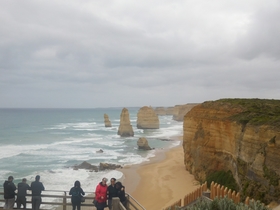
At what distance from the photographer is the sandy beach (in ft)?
62.5

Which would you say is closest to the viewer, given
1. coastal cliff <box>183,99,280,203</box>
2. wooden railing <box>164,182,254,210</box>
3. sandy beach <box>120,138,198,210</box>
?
wooden railing <box>164,182,254,210</box>

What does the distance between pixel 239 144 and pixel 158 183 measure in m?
8.81

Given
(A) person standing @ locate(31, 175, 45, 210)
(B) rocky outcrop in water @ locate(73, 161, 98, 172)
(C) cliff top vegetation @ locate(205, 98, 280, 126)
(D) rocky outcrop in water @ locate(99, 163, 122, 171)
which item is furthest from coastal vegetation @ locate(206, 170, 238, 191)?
(B) rocky outcrop in water @ locate(73, 161, 98, 172)

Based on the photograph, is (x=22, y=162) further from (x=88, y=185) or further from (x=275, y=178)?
(x=275, y=178)

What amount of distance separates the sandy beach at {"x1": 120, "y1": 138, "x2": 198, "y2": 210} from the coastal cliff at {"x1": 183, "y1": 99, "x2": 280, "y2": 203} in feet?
4.97

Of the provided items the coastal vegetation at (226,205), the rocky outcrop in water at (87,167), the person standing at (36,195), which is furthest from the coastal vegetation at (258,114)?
the rocky outcrop in water at (87,167)

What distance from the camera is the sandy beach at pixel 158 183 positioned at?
19.0 m

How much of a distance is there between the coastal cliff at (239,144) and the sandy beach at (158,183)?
59.6 inches

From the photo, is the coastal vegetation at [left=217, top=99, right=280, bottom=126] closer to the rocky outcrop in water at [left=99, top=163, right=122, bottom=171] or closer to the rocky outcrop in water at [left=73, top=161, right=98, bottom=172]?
the rocky outcrop in water at [left=99, top=163, right=122, bottom=171]

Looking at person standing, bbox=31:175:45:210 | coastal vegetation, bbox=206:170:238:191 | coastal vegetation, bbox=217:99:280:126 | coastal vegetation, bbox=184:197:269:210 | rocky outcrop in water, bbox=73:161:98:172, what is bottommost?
rocky outcrop in water, bbox=73:161:98:172

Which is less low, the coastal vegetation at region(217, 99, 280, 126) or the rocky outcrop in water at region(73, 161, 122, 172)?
the coastal vegetation at region(217, 99, 280, 126)

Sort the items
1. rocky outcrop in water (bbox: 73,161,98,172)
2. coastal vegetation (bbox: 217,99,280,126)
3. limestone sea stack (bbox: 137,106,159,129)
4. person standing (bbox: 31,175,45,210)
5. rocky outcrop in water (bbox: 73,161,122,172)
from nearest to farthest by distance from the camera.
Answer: person standing (bbox: 31,175,45,210)
coastal vegetation (bbox: 217,99,280,126)
rocky outcrop in water (bbox: 73,161,122,172)
rocky outcrop in water (bbox: 73,161,98,172)
limestone sea stack (bbox: 137,106,159,129)

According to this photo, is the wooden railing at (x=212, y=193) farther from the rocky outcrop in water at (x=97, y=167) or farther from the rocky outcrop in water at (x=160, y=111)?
the rocky outcrop in water at (x=160, y=111)

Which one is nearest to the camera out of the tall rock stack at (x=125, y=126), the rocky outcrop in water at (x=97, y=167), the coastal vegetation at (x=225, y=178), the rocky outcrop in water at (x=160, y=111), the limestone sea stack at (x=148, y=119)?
the coastal vegetation at (x=225, y=178)
